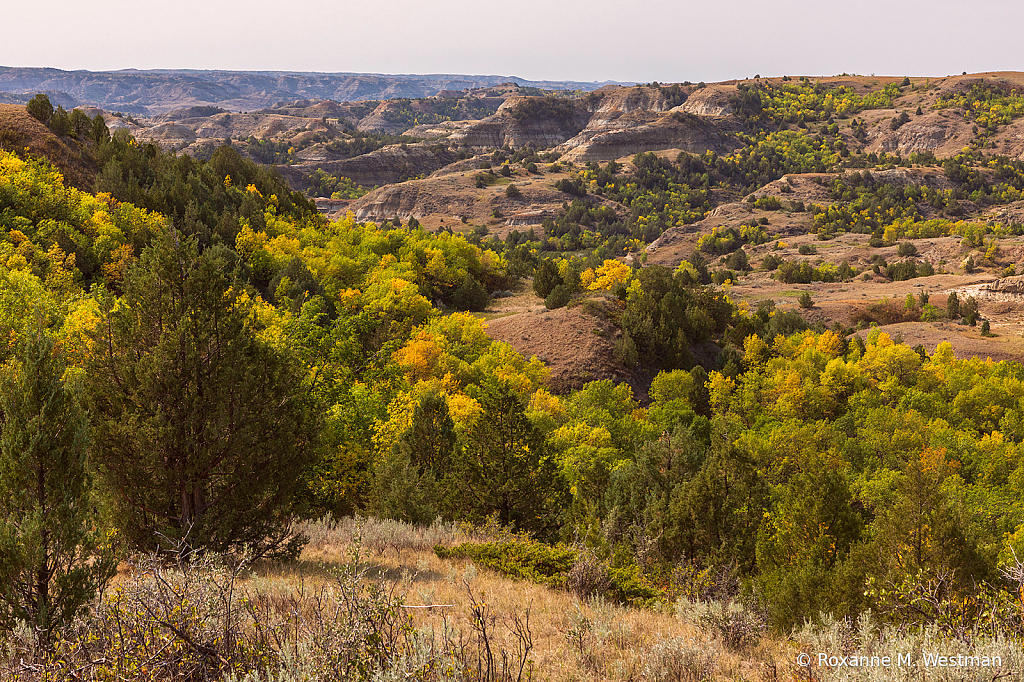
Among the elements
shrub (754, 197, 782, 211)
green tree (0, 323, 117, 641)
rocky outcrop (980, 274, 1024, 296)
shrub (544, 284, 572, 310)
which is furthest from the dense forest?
shrub (754, 197, 782, 211)

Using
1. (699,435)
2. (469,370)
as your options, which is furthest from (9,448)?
(699,435)

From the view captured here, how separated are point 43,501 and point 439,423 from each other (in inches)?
688

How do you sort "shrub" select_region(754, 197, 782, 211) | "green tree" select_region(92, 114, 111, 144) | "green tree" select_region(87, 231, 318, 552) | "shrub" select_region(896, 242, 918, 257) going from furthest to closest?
"shrub" select_region(754, 197, 782, 211)
"shrub" select_region(896, 242, 918, 257)
"green tree" select_region(92, 114, 111, 144)
"green tree" select_region(87, 231, 318, 552)

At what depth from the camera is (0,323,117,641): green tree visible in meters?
7.41

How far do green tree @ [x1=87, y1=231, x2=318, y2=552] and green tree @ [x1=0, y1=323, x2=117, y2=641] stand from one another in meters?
3.15

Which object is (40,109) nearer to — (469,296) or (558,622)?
(469,296)

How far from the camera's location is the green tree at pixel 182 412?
11.7 metres

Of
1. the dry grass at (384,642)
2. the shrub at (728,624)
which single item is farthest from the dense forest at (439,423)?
the shrub at (728,624)

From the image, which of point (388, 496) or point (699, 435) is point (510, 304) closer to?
point (699, 435)

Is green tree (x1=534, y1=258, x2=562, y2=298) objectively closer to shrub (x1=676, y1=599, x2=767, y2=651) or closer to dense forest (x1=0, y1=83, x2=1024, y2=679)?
dense forest (x1=0, y1=83, x2=1024, y2=679)

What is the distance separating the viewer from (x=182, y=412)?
12.0m

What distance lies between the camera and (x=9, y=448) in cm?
789

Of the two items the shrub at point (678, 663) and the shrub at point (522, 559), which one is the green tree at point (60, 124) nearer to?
the shrub at point (522, 559)

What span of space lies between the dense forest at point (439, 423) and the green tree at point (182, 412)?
0.05 metres
